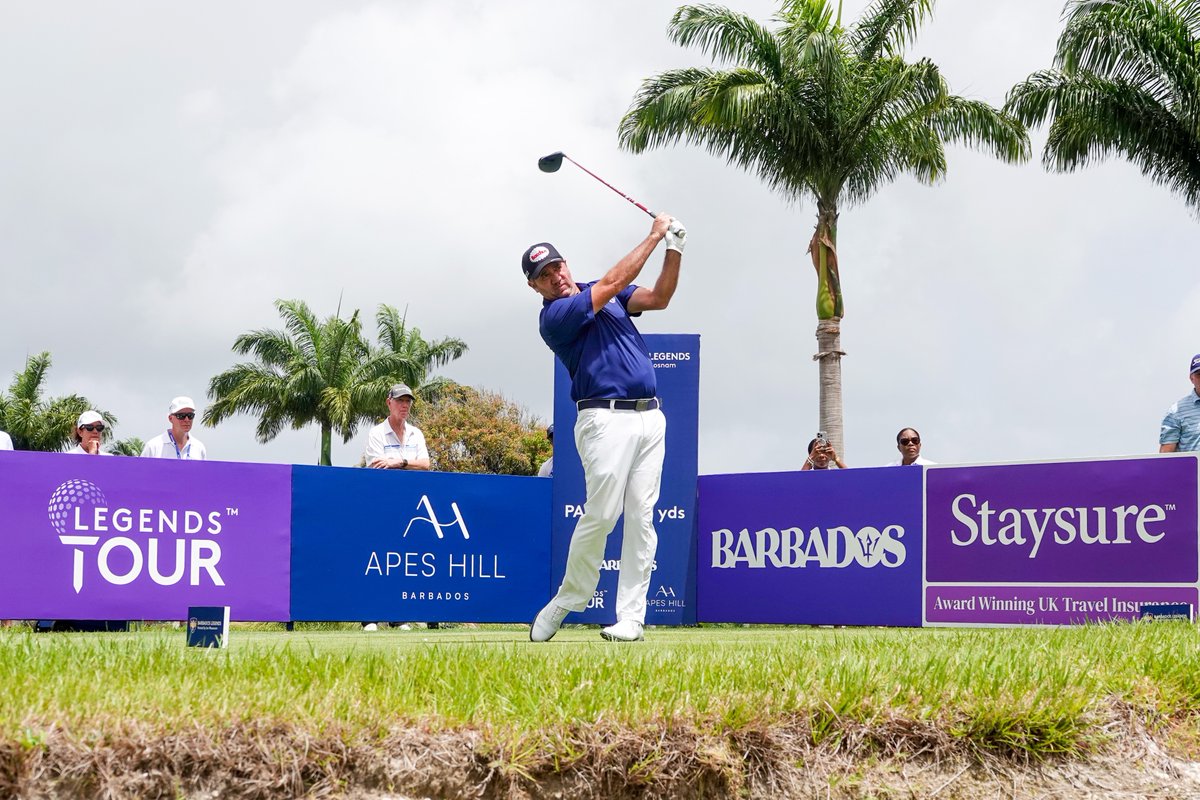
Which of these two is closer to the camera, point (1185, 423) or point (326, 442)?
point (1185, 423)

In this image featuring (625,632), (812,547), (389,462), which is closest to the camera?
(625,632)

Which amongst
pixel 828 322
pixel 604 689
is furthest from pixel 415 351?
pixel 604 689

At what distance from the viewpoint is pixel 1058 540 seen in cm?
1061

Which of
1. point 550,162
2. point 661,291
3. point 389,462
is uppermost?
point 550,162

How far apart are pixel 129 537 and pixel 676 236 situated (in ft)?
18.9

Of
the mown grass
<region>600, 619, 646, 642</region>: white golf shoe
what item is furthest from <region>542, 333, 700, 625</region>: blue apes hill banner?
the mown grass

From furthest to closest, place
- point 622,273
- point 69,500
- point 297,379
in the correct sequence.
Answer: point 297,379
point 69,500
point 622,273

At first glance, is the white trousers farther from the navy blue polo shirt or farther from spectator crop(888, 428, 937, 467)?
spectator crop(888, 428, 937, 467)

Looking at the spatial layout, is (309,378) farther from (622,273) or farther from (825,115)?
(622,273)

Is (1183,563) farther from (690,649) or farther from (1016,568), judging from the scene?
(690,649)

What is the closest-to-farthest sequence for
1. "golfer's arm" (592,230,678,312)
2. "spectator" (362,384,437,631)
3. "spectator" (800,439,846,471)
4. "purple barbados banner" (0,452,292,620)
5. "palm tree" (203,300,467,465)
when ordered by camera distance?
"golfer's arm" (592,230,678,312), "purple barbados banner" (0,452,292,620), "spectator" (362,384,437,631), "spectator" (800,439,846,471), "palm tree" (203,300,467,465)

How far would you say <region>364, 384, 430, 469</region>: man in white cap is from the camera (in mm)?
12336

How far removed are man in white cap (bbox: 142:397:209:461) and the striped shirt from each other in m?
8.15

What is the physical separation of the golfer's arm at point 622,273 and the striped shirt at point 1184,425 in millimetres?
6130
